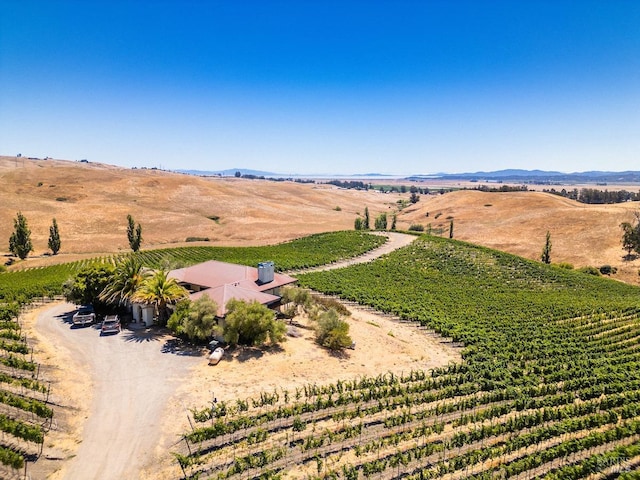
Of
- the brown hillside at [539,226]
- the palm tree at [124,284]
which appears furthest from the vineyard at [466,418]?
the brown hillside at [539,226]

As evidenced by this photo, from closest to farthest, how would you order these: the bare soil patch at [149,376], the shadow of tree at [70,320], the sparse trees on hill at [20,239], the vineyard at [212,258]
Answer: the bare soil patch at [149,376] → the shadow of tree at [70,320] → the vineyard at [212,258] → the sparse trees on hill at [20,239]

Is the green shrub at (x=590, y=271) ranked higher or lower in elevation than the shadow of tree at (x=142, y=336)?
lower

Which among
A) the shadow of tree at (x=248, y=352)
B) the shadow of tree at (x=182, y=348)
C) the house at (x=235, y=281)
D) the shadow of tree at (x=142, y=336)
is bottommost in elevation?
the shadow of tree at (x=248, y=352)

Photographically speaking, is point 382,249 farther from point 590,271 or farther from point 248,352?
point 248,352

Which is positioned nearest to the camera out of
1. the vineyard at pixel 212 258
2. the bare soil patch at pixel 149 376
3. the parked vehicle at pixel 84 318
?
the bare soil patch at pixel 149 376

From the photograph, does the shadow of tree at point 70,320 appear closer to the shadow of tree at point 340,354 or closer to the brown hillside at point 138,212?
the shadow of tree at point 340,354

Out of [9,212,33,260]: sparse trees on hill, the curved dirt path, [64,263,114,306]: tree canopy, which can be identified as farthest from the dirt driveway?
[9,212,33,260]: sparse trees on hill

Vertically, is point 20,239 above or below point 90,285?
below

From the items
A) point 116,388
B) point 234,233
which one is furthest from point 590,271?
A: point 234,233
